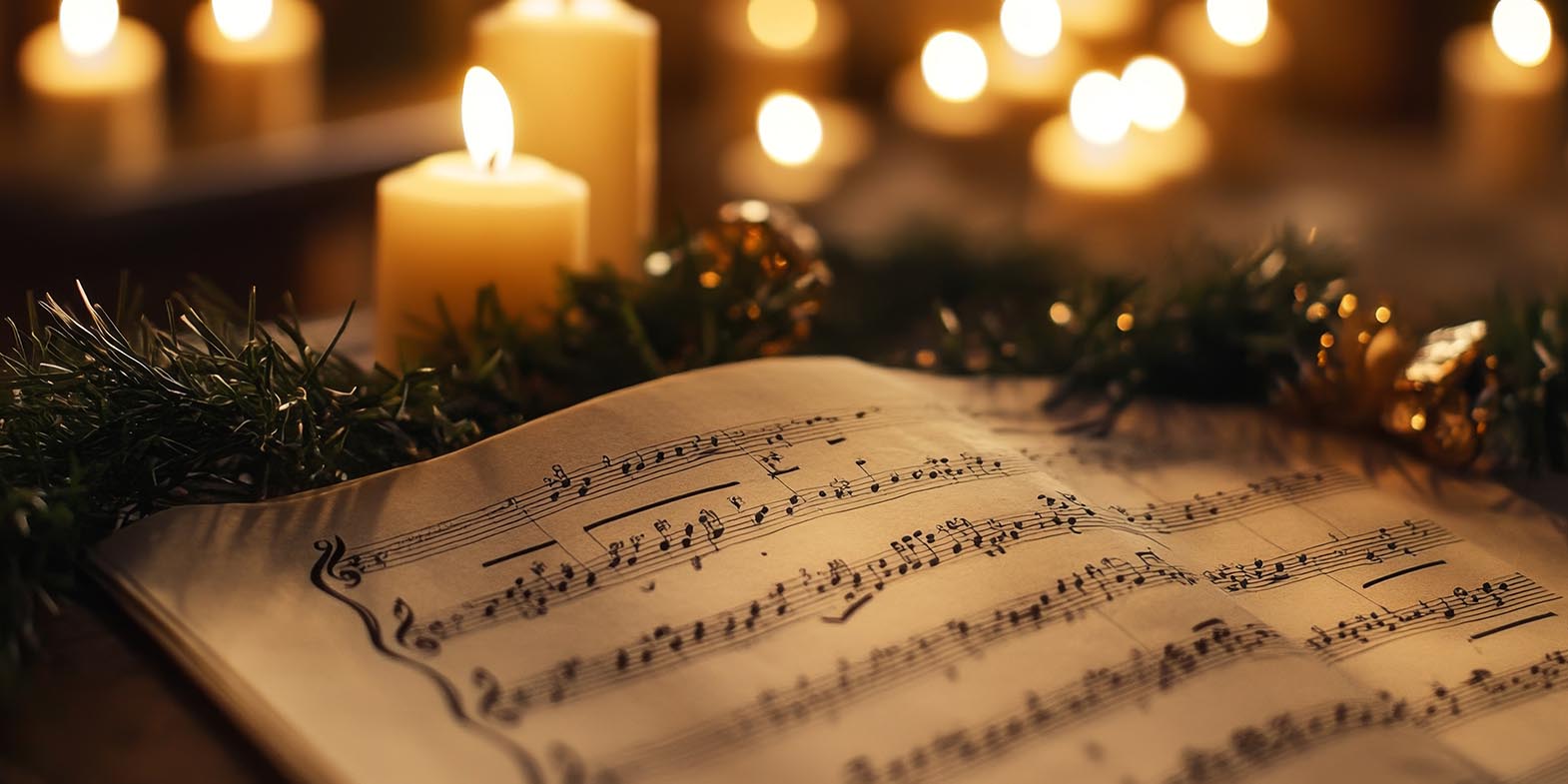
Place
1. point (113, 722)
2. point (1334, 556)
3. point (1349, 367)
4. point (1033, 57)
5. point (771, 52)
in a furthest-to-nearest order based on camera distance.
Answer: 1. point (771, 52)
2. point (1033, 57)
3. point (1349, 367)
4. point (1334, 556)
5. point (113, 722)

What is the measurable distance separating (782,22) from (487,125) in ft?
5.60

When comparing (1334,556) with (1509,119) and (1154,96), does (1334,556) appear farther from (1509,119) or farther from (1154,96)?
(1509,119)

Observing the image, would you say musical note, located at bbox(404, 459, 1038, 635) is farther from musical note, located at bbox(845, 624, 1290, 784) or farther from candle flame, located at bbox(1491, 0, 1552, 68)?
candle flame, located at bbox(1491, 0, 1552, 68)

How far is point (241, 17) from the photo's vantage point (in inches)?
64.2

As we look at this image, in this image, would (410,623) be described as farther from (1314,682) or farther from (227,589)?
(1314,682)

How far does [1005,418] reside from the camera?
616 millimetres

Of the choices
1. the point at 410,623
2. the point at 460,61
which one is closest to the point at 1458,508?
the point at 410,623

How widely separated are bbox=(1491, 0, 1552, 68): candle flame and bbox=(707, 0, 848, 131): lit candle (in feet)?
3.39

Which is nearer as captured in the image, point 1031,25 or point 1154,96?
point 1154,96

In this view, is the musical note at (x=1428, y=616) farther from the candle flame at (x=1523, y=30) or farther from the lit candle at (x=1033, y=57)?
the lit candle at (x=1033, y=57)

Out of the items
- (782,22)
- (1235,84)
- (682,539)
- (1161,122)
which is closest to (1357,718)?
(682,539)

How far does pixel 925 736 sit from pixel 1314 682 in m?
0.13

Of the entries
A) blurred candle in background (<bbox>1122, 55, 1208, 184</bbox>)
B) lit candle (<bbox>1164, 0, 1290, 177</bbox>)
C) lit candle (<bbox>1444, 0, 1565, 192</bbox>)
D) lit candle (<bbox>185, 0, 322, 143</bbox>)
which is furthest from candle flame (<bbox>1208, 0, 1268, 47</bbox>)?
lit candle (<bbox>185, 0, 322, 143</bbox>)

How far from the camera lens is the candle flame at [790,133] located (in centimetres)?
185
